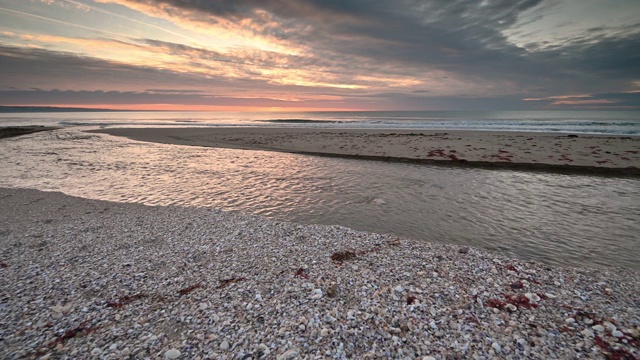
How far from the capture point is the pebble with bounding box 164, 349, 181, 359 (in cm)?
420

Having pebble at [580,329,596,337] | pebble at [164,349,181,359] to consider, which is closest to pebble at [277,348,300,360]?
pebble at [164,349,181,359]

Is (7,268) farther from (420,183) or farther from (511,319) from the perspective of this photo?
(420,183)

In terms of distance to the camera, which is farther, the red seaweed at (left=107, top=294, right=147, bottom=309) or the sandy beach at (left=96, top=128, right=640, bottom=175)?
the sandy beach at (left=96, top=128, right=640, bottom=175)

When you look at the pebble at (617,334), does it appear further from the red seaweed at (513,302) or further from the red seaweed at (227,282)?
the red seaweed at (227,282)

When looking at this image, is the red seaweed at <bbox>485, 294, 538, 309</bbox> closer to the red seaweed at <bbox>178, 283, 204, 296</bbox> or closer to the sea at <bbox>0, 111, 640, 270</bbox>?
the sea at <bbox>0, 111, 640, 270</bbox>

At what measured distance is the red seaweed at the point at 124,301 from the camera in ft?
17.7

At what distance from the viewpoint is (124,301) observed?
5.52m

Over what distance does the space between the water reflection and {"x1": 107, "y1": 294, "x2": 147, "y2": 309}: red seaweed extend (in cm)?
556

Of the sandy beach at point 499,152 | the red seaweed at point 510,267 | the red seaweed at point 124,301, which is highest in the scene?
the sandy beach at point 499,152

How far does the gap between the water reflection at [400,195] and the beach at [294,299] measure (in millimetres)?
1749

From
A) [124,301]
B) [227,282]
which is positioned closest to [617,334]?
[227,282]

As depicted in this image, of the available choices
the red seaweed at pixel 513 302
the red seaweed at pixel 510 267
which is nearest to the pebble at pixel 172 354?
the red seaweed at pixel 513 302

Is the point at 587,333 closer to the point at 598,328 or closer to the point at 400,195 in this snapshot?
the point at 598,328

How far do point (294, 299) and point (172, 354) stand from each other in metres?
2.19
